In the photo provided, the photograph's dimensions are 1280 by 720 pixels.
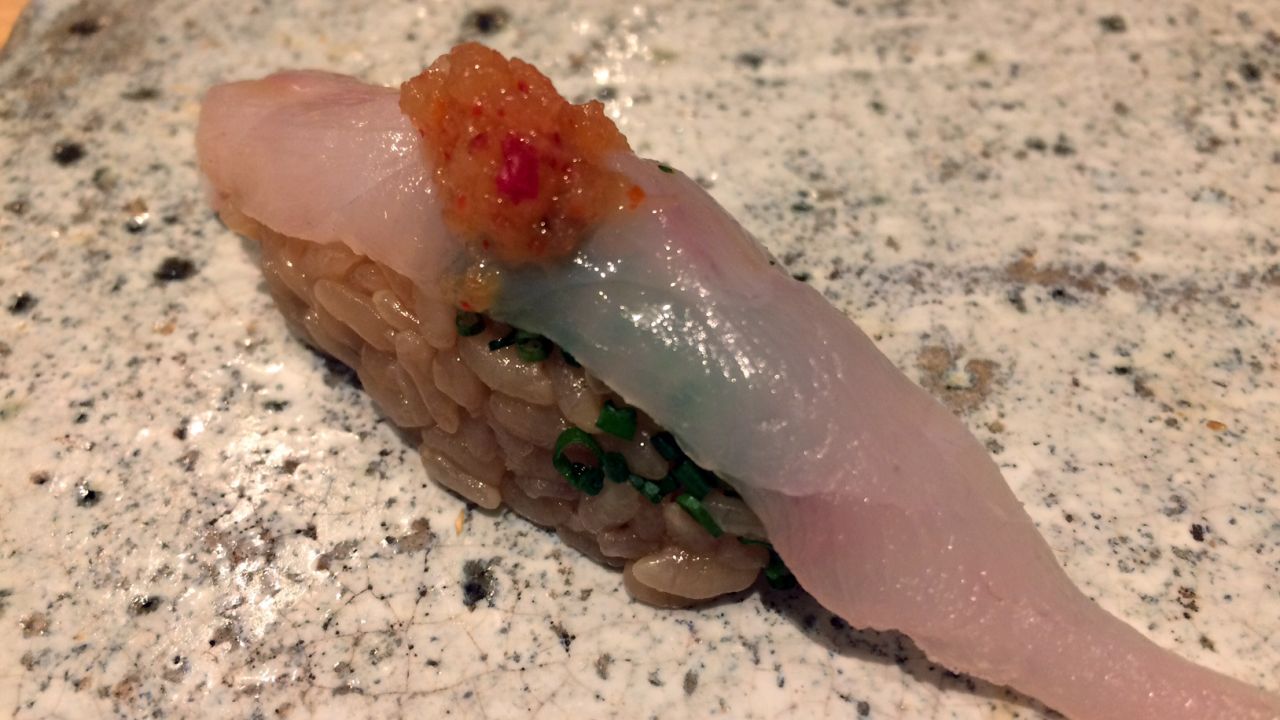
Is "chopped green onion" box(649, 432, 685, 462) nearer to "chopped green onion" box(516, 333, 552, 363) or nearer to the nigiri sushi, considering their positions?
the nigiri sushi

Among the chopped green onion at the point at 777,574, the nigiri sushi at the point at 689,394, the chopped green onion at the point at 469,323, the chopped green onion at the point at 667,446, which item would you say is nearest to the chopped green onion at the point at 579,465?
the nigiri sushi at the point at 689,394

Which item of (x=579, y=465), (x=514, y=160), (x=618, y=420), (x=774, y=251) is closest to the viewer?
(x=514, y=160)

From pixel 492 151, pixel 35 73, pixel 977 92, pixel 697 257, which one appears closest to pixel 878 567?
pixel 697 257

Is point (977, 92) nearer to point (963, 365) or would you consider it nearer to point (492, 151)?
point (963, 365)

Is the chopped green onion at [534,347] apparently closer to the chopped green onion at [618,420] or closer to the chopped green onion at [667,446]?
the chopped green onion at [618,420]

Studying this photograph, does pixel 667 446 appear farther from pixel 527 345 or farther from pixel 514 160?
pixel 514 160

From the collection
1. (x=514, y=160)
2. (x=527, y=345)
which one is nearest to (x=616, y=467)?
(x=527, y=345)

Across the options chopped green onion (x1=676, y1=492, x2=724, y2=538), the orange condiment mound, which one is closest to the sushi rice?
chopped green onion (x1=676, y1=492, x2=724, y2=538)

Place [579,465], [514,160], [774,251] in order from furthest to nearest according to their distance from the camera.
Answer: [774,251]
[579,465]
[514,160]
